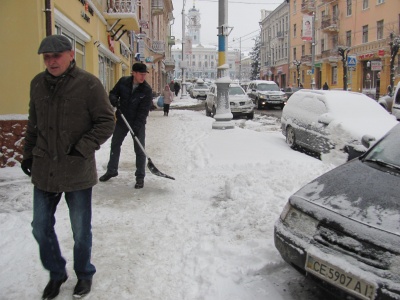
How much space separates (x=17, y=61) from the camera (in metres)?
7.55

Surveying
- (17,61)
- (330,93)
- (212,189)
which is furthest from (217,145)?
(17,61)

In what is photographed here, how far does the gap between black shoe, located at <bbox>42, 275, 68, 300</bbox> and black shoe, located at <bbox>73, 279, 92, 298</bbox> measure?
0.44ft

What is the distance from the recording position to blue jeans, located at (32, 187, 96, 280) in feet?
9.73

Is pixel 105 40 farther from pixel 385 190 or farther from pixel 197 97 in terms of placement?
pixel 197 97

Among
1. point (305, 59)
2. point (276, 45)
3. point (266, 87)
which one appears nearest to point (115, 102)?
point (266, 87)

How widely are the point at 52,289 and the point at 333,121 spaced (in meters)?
6.98

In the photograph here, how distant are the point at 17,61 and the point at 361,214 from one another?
22.4ft

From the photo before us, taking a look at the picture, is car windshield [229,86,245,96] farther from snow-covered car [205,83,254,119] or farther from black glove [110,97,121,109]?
black glove [110,97,121,109]

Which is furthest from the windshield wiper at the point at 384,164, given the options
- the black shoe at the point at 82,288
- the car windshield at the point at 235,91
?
the car windshield at the point at 235,91

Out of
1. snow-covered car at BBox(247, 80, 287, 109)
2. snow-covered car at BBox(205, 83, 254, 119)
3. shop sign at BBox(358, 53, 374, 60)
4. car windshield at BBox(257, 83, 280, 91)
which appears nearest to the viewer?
snow-covered car at BBox(205, 83, 254, 119)

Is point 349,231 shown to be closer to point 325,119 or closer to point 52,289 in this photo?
point 52,289

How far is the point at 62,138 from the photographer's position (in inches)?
114

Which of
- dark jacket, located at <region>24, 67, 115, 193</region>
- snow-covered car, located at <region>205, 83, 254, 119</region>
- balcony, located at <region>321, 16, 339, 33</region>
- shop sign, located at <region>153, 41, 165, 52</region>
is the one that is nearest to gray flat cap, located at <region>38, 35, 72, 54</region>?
dark jacket, located at <region>24, 67, 115, 193</region>

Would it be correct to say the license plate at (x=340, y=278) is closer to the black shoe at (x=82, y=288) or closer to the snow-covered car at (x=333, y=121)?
the black shoe at (x=82, y=288)
